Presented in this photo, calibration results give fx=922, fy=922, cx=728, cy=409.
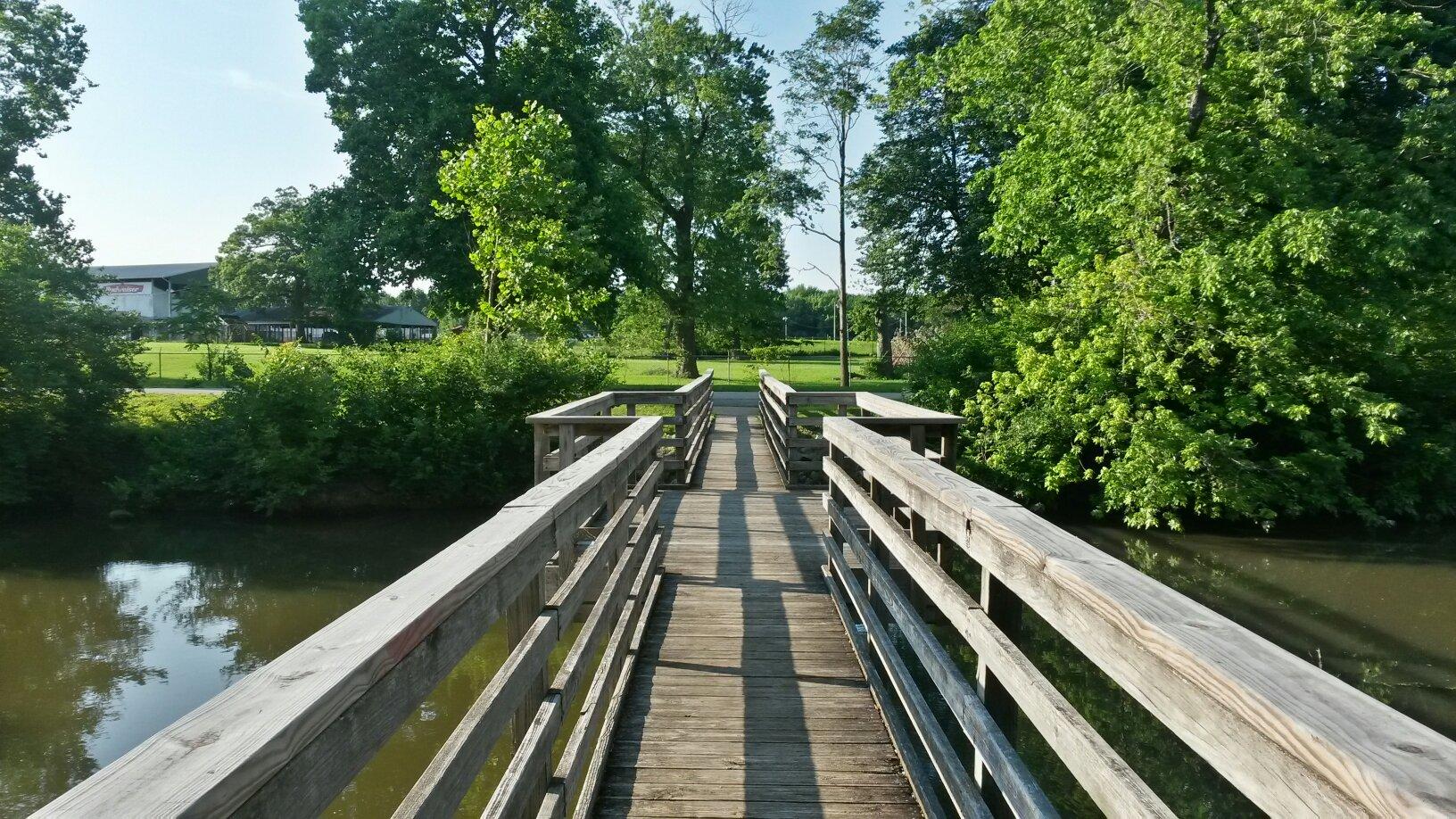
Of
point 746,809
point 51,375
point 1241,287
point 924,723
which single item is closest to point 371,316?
point 51,375

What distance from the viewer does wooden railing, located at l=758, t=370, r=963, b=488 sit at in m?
6.97

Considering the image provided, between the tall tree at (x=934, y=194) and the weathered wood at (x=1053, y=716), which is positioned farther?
the tall tree at (x=934, y=194)

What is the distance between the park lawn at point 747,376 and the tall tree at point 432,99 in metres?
5.65

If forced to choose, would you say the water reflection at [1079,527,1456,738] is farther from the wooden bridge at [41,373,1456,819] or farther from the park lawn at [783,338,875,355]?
the park lawn at [783,338,875,355]

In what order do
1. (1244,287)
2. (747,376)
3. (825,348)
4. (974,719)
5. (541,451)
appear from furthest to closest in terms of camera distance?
(825,348) → (747,376) → (1244,287) → (541,451) → (974,719)

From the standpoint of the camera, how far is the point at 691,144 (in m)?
34.9

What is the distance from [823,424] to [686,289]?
28.7m

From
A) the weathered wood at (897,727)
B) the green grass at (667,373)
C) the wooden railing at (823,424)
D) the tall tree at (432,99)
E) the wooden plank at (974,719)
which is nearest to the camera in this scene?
the wooden plank at (974,719)

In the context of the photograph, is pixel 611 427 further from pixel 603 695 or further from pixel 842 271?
pixel 842 271

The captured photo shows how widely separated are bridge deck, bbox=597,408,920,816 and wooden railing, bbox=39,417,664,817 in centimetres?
28

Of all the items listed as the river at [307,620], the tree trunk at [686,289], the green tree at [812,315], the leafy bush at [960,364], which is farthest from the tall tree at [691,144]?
the green tree at [812,315]

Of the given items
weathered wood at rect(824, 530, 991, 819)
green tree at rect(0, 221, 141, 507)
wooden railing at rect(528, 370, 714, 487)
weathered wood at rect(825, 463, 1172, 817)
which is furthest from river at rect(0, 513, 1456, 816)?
weathered wood at rect(825, 463, 1172, 817)

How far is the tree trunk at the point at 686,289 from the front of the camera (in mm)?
34781

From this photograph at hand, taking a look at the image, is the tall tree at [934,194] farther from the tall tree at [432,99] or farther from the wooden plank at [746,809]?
the wooden plank at [746,809]
